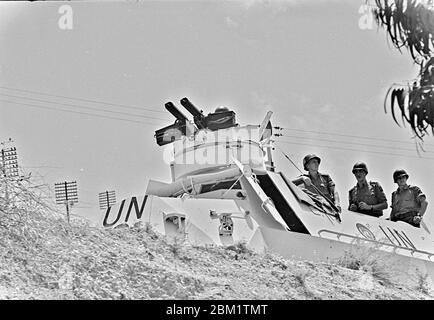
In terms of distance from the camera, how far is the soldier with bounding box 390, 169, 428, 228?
8734mm

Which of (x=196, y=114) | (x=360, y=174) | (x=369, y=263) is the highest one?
(x=196, y=114)

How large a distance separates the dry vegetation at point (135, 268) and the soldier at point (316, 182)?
2.08 meters

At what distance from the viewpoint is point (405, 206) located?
9.05m

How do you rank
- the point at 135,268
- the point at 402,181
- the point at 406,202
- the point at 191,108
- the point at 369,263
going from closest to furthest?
the point at 135,268 < the point at 369,263 < the point at 191,108 < the point at 402,181 < the point at 406,202

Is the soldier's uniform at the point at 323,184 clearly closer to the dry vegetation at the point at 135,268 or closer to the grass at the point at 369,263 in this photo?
the grass at the point at 369,263

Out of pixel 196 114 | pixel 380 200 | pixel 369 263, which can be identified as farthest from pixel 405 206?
pixel 196 114

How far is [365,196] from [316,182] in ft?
2.79

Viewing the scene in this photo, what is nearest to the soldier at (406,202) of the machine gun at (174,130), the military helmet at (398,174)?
the military helmet at (398,174)

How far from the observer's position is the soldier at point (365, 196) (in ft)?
28.9

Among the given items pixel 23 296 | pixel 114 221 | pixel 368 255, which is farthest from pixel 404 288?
pixel 23 296

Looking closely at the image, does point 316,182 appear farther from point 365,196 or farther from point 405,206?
point 405,206

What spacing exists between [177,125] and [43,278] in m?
3.49

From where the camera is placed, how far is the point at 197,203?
291 inches
